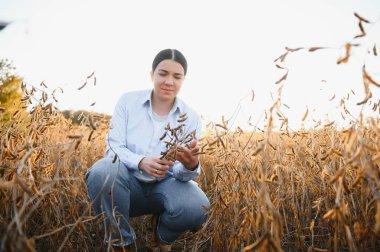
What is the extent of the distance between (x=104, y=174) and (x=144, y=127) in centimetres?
49

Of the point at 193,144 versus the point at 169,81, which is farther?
the point at 169,81

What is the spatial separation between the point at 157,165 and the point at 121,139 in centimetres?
47

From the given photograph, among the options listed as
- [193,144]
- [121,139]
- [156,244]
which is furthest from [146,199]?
[193,144]

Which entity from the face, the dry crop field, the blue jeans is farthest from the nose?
the blue jeans

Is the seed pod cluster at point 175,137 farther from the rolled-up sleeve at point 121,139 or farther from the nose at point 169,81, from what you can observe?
the nose at point 169,81

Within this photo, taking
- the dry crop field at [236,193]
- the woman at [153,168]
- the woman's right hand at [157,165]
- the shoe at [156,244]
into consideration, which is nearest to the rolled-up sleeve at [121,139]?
the woman at [153,168]

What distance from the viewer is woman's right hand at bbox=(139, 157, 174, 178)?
5.08ft

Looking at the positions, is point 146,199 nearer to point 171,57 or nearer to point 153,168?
point 153,168

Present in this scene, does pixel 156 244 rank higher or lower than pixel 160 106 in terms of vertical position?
lower

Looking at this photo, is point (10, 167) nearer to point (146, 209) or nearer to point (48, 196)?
point (48, 196)

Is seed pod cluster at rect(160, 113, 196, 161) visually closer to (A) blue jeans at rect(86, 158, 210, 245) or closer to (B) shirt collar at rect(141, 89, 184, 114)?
(A) blue jeans at rect(86, 158, 210, 245)

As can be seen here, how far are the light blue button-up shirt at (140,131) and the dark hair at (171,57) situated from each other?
24cm

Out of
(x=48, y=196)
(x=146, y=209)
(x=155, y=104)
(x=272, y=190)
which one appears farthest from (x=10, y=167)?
(x=272, y=190)

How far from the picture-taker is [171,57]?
→ 2049mm
